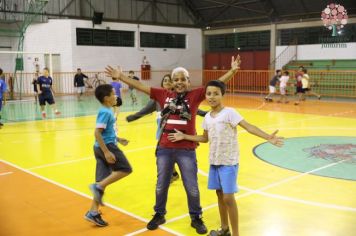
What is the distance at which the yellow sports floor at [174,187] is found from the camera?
16.4 ft

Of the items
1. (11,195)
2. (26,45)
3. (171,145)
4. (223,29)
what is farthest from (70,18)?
(171,145)

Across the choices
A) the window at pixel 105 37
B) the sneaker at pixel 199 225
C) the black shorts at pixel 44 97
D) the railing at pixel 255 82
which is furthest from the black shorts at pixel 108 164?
the window at pixel 105 37

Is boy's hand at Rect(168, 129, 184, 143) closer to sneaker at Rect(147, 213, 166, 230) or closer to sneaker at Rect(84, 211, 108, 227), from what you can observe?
sneaker at Rect(147, 213, 166, 230)

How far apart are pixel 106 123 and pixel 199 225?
170cm

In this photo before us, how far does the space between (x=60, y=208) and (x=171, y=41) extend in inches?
1131

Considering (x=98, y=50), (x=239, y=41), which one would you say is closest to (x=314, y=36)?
(x=239, y=41)

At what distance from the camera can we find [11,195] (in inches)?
244

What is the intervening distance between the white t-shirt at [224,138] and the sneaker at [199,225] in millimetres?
882

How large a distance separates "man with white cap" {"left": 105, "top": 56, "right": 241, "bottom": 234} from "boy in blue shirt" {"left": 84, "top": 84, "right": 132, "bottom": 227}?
484mm

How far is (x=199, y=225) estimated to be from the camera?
478cm

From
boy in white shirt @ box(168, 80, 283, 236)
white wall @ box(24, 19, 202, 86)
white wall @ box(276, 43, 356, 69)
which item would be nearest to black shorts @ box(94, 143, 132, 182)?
boy in white shirt @ box(168, 80, 283, 236)

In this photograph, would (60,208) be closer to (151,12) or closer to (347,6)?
(347,6)

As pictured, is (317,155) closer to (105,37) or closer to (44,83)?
(44,83)

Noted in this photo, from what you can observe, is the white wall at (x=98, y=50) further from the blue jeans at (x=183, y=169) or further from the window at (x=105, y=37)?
the blue jeans at (x=183, y=169)
